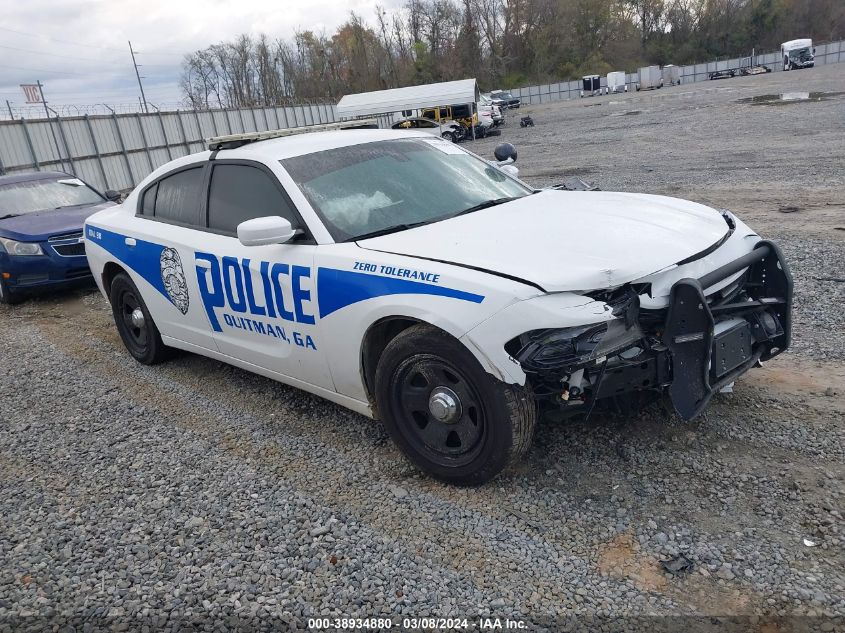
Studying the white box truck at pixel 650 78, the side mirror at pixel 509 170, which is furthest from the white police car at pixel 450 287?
the white box truck at pixel 650 78

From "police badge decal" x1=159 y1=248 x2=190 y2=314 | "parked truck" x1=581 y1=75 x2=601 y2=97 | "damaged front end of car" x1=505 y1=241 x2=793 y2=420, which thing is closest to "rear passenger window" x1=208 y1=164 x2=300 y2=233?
"police badge decal" x1=159 y1=248 x2=190 y2=314

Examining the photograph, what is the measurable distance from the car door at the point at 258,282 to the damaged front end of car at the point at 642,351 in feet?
A: 4.43

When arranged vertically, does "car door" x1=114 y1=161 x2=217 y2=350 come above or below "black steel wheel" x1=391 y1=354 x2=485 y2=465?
above

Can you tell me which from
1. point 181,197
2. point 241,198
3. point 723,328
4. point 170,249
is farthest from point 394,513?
point 181,197

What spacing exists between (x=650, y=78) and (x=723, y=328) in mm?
69764

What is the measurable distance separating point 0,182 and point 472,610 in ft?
31.5

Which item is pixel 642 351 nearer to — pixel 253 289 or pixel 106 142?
pixel 253 289

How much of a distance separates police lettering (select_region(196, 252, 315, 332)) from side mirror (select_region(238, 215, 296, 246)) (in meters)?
0.22

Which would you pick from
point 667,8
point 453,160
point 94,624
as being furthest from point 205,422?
point 667,8

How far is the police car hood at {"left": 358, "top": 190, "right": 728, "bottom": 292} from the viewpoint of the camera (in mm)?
2879

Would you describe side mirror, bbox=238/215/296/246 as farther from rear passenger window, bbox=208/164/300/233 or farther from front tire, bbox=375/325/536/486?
front tire, bbox=375/325/536/486

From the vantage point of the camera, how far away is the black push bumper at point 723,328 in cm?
293

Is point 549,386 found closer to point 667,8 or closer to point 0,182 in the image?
point 0,182

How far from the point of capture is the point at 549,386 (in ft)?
9.75
